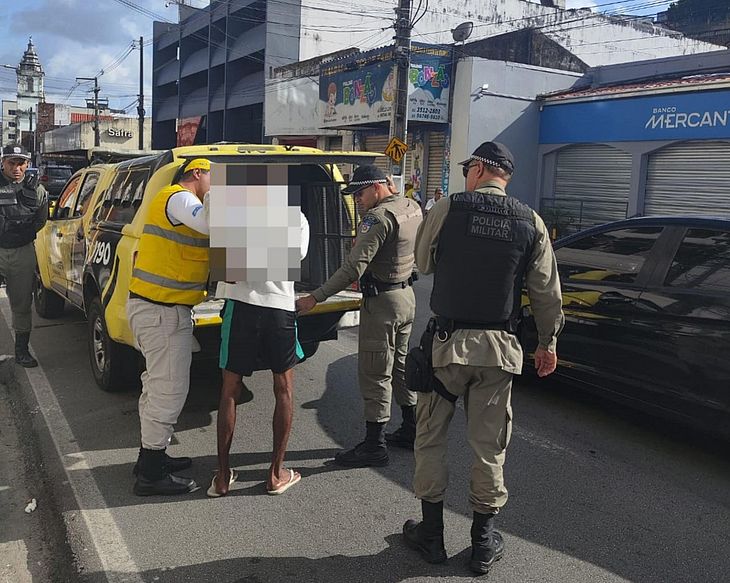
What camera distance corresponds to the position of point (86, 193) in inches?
268

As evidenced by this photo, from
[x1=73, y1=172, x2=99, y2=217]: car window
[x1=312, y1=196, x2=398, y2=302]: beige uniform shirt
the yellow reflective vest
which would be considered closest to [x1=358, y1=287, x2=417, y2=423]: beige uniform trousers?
[x1=312, y1=196, x2=398, y2=302]: beige uniform shirt

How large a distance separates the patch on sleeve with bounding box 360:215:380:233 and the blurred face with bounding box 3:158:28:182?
3.81m

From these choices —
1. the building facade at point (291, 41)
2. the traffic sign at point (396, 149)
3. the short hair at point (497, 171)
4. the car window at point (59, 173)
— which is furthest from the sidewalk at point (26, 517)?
the car window at point (59, 173)

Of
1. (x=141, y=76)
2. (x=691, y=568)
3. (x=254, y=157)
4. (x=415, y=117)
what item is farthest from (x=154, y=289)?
(x=141, y=76)

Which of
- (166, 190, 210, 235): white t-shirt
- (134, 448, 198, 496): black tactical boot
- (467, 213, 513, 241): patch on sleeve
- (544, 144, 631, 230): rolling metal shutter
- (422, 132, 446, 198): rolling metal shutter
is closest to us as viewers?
(467, 213, 513, 241): patch on sleeve

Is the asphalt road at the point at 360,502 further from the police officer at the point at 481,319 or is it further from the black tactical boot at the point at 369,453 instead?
the police officer at the point at 481,319

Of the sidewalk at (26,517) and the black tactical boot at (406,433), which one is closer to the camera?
the sidewalk at (26,517)

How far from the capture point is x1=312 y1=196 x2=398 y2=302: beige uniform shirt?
4062 mm

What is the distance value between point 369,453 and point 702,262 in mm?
2476

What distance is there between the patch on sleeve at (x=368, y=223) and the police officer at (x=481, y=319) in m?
0.88

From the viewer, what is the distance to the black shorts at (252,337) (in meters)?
3.65

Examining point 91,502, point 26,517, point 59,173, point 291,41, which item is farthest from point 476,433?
point 291,41

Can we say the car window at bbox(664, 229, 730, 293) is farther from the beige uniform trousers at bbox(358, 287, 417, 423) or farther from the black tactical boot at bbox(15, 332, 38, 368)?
the black tactical boot at bbox(15, 332, 38, 368)

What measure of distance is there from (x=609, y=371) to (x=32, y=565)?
3.74 metres
